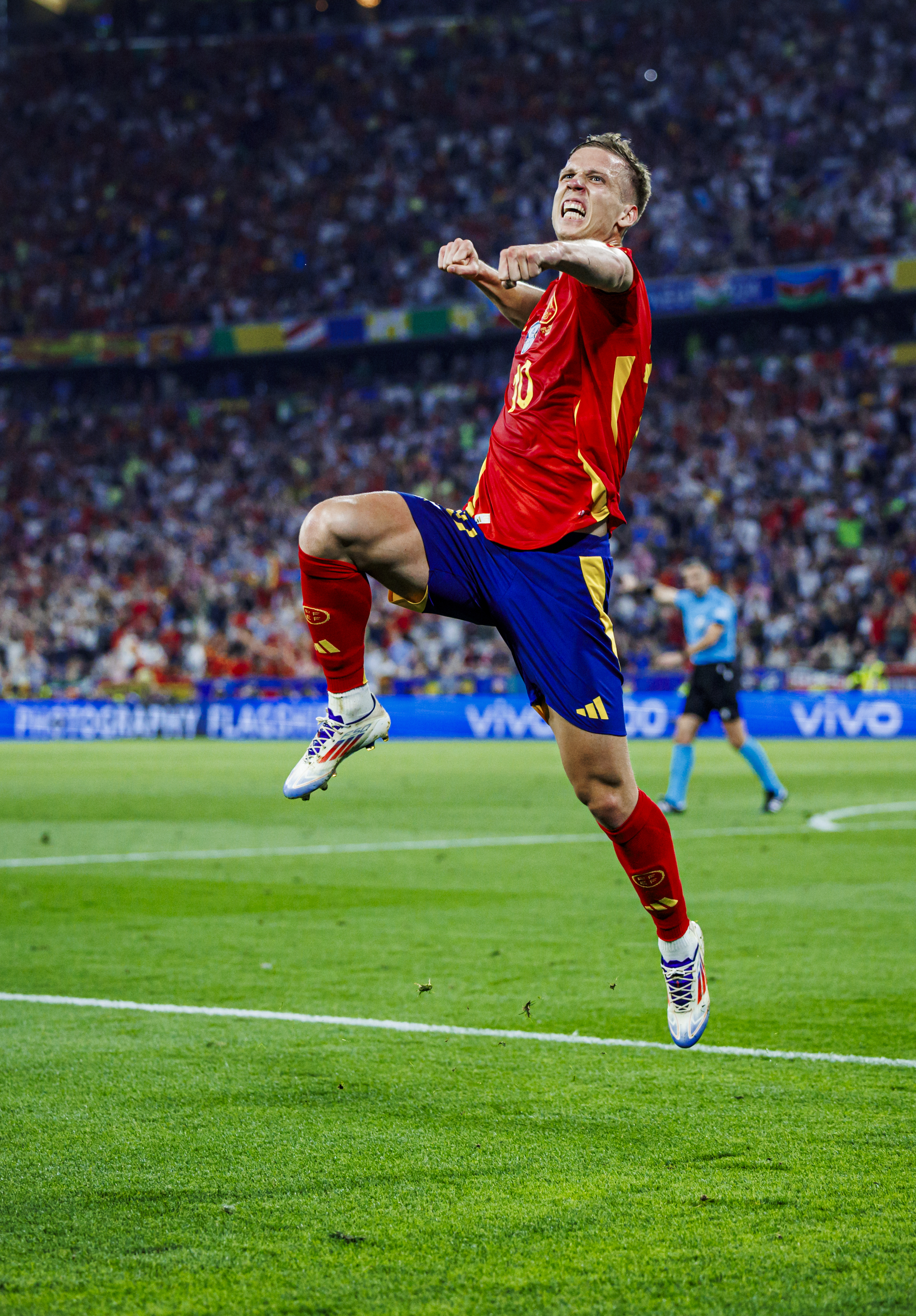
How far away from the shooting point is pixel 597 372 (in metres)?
4.86

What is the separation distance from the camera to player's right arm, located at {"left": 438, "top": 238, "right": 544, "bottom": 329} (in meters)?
4.23

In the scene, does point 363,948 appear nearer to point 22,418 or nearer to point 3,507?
point 3,507

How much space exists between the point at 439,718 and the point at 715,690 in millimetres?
14464

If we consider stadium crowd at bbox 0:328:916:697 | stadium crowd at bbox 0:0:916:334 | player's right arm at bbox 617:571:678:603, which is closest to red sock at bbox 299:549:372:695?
player's right arm at bbox 617:571:678:603

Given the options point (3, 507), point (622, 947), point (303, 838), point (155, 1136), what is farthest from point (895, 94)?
point (155, 1136)

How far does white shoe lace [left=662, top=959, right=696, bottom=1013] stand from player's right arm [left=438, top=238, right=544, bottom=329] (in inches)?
89.0

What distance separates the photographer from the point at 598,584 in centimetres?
483

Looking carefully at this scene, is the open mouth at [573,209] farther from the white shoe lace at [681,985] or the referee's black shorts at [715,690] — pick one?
the referee's black shorts at [715,690]

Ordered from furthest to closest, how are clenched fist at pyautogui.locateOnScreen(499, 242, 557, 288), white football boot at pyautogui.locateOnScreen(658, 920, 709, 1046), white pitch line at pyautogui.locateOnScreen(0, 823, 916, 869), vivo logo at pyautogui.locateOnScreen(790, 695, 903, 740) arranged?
vivo logo at pyautogui.locateOnScreen(790, 695, 903, 740) < white pitch line at pyautogui.locateOnScreen(0, 823, 916, 869) < white football boot at pyautogui.locateOnScreen(658, 920, 709, 1046) < clenched fist at pyautogui.locateOnScreen(499, 242, 557, 288)

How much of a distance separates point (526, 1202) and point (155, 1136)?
3.83 feet

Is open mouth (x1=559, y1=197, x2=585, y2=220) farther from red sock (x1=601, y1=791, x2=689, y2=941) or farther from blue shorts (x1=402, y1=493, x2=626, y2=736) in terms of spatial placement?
red sock (x1=601, y1=791, x2=689, y2=941)

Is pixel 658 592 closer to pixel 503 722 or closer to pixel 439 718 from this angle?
pixel 503 722

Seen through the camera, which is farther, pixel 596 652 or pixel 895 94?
pixel 895 94

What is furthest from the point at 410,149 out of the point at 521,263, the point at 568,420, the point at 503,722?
the point at 521,263
